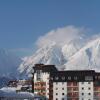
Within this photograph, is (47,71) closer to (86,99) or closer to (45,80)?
(45,80)

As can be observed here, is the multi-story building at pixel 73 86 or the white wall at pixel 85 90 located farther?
the white wall at pixel 85 90

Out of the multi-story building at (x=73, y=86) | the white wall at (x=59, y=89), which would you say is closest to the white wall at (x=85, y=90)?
the multi-story building at (x=73, y=86)

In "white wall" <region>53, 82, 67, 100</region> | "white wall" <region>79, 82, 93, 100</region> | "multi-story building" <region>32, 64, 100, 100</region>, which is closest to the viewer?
"multi-story building" <region>32, 64, 100, 100</region>

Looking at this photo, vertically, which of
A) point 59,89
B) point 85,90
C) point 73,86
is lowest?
point 85,90

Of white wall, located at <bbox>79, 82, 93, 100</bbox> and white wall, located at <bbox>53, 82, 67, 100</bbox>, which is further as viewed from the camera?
white wall, located at <bbox>53, 82, 67, 100</bbox>

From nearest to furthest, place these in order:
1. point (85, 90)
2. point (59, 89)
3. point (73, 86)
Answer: point (85, 90), point (73, 86), point (59, 89)

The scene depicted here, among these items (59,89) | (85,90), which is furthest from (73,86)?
(59,89)

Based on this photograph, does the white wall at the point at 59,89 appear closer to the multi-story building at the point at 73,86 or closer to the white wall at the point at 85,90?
the multi-story building at the point at 73,86

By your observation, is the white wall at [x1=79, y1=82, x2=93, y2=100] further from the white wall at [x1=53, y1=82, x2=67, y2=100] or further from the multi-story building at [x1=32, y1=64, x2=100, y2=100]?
the white wall at [x1=53, y1=82, x2=67, y2=100]

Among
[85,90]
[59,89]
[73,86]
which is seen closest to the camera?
[85,90]

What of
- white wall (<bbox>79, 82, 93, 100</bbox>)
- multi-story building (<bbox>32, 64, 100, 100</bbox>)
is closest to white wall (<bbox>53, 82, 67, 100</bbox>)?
multi-story building (<bbox>32, 64, 100, 100</bbox>)

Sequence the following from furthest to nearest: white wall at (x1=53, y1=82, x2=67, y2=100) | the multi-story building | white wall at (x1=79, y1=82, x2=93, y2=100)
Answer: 1. white wall at (x1=53, y1=82, x2=67, y2=100)
2. white wall at (x1=79, y1=82, x2=93, y2=100)
3. the multi-story building

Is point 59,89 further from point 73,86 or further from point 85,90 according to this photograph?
point 85,90

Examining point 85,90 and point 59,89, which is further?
point 59,89
